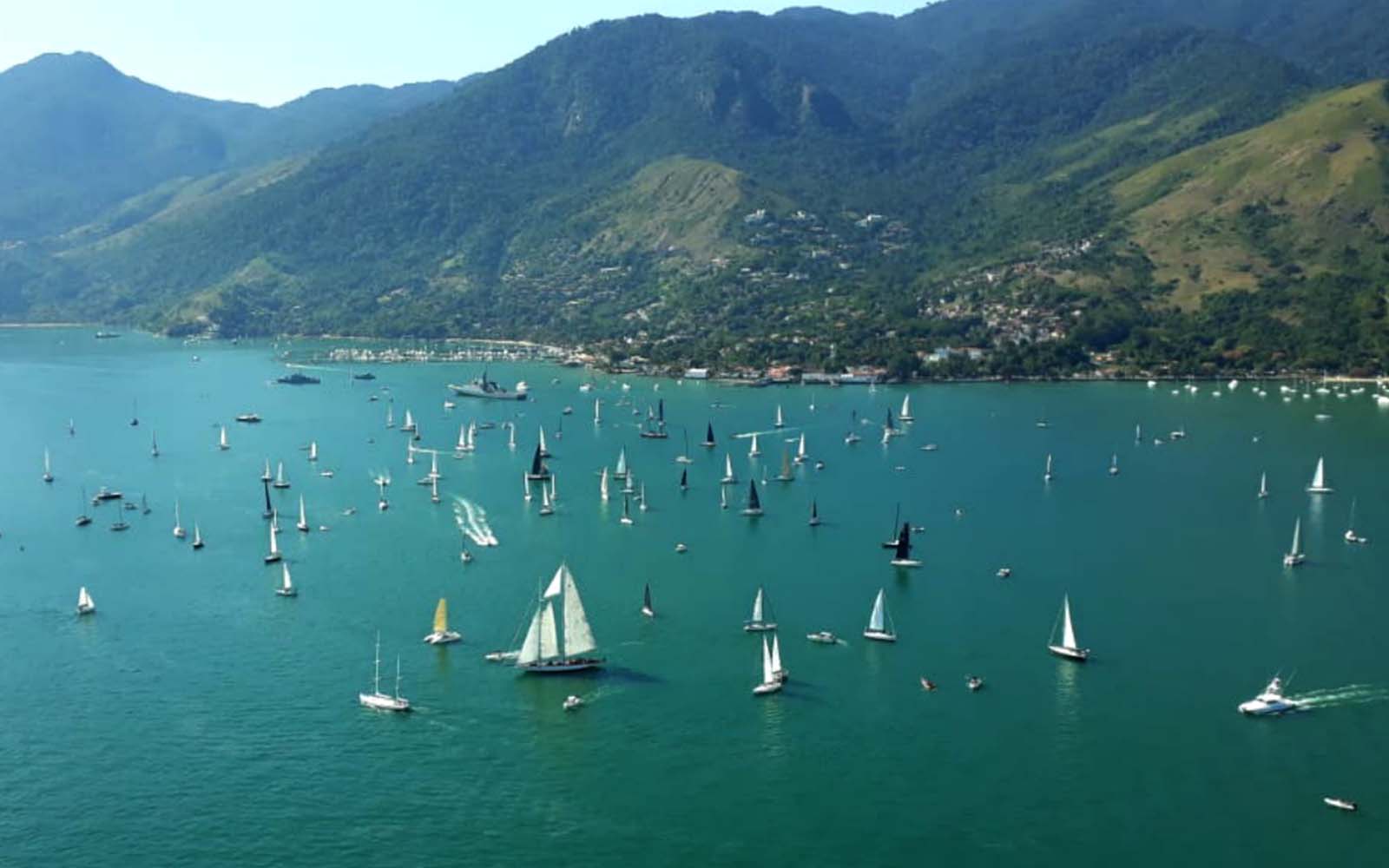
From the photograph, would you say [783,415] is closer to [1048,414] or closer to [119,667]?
[1048,414]

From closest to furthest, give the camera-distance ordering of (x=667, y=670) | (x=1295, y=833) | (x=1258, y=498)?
1. (x=1295, y=833)
2. (x=667, y=670)
3. (x=1258, y=498)

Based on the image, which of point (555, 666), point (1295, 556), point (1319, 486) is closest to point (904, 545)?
point (1295, 556)

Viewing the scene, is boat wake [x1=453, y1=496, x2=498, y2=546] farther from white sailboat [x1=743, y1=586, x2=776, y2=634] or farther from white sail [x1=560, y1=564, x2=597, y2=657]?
white sail [x1=560, y1=564, x2=597, y2=657]

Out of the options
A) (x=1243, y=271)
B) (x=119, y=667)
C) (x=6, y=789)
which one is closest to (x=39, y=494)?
(x=119, y=667)

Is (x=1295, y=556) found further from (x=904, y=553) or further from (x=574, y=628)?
(x=574, y=628)

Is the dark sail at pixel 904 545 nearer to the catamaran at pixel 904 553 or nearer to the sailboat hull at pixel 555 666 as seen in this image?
the catamaran at pixel 904 553
